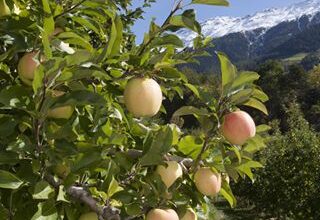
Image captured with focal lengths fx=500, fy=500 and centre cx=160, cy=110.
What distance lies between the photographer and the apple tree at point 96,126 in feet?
4.83

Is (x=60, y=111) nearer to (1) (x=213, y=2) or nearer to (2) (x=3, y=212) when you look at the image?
(2) (x=3, y=212)

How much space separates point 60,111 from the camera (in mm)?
1568

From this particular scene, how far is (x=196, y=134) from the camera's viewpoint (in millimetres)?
1879

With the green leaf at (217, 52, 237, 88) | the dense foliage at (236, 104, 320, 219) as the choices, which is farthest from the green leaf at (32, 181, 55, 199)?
the dense foliage at (236, 104, 320, 219)

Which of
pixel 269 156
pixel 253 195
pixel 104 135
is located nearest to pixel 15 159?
pixel 104 135

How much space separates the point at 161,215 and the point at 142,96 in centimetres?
38

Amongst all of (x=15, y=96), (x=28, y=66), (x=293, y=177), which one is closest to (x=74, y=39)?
(x=28, y=66)

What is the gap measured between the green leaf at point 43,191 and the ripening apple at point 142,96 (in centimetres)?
36

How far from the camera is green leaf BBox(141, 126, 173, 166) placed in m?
1.63

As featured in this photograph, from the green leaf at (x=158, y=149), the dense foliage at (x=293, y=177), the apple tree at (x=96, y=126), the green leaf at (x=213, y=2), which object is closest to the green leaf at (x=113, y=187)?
the apple tree at (x=96, y=126)

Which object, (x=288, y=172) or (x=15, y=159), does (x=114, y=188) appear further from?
(x=288, y=172)

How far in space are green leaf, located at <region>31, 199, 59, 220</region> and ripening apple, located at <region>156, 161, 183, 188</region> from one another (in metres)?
0.41

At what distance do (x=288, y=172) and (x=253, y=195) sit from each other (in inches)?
182

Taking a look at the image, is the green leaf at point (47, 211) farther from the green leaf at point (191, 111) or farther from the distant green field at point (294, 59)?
the distant green field at point (294, 59)
